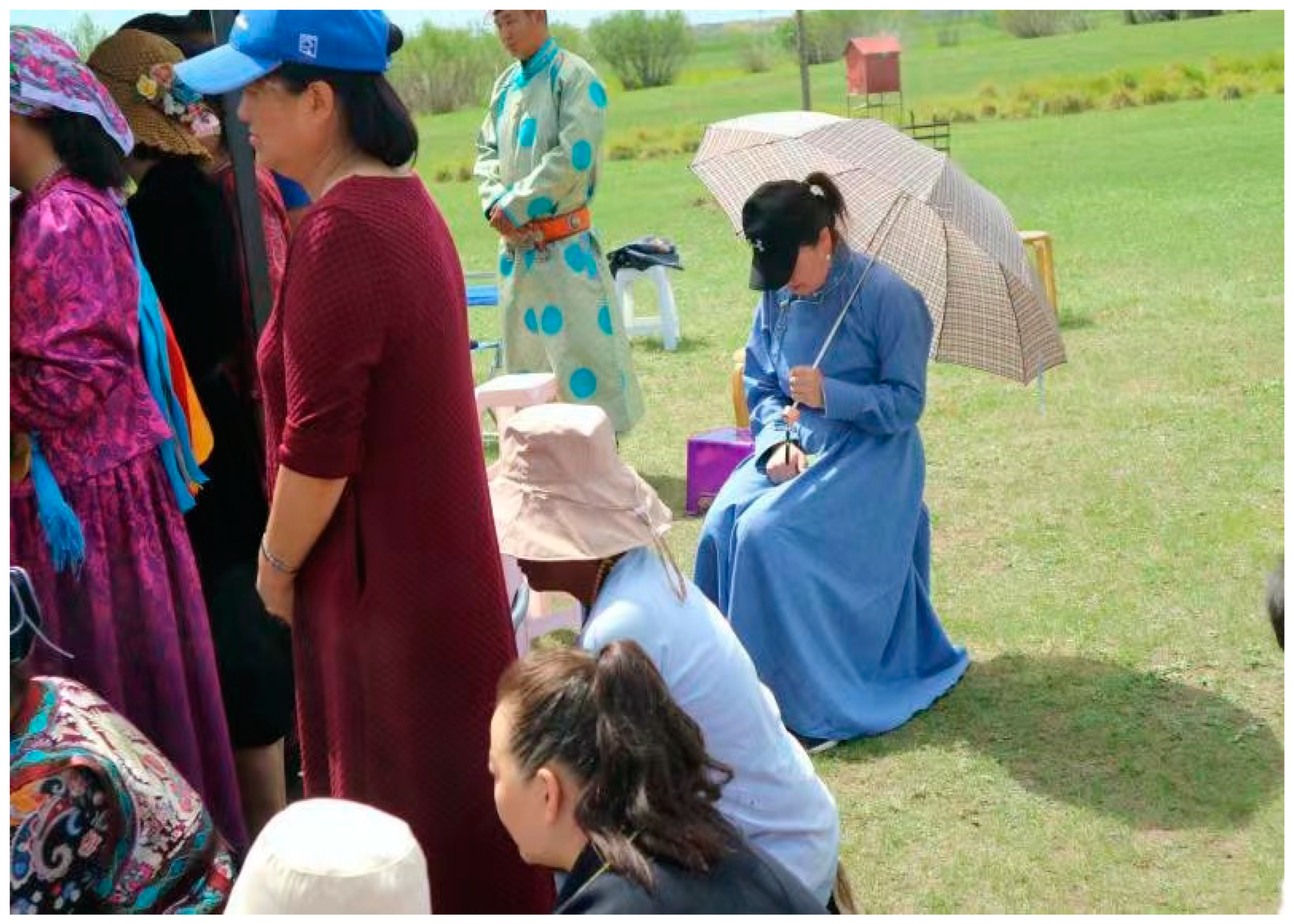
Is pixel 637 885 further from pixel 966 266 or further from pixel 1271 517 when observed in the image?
pixel 1271 517

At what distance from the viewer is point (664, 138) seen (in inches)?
1051

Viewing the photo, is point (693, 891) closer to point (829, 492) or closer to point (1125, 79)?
point (829, 492)

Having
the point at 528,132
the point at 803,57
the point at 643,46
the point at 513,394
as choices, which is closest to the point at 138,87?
the point at 513,394

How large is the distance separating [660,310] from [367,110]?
7.38 metres

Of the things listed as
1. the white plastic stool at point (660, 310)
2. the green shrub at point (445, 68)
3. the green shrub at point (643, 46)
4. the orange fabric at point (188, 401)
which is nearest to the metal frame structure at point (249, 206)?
the orange fabric at point (188, 401)

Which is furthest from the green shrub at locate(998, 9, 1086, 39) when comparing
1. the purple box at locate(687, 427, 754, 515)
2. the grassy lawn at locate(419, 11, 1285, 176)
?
the purple box at locate(687, 427, 754, 515)

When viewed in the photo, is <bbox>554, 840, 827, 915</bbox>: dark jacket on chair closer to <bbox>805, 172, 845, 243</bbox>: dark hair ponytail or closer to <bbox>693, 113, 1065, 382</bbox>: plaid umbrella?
<bbox>805, 172, 845, 243</bbox>: dark hair ponytail

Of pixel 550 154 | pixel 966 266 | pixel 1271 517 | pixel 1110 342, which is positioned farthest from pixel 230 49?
pixel 1110 342

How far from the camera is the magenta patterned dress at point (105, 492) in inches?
127

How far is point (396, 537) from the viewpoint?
9.70 feet

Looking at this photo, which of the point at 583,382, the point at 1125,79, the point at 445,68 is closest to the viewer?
the point at 583,382

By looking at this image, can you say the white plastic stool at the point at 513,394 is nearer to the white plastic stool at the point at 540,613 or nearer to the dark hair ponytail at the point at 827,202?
the white plastic stool at the point at 540,613

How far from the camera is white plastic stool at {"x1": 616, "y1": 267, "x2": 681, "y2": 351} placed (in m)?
10.1

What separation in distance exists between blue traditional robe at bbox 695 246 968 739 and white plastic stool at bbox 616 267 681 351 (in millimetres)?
5292
